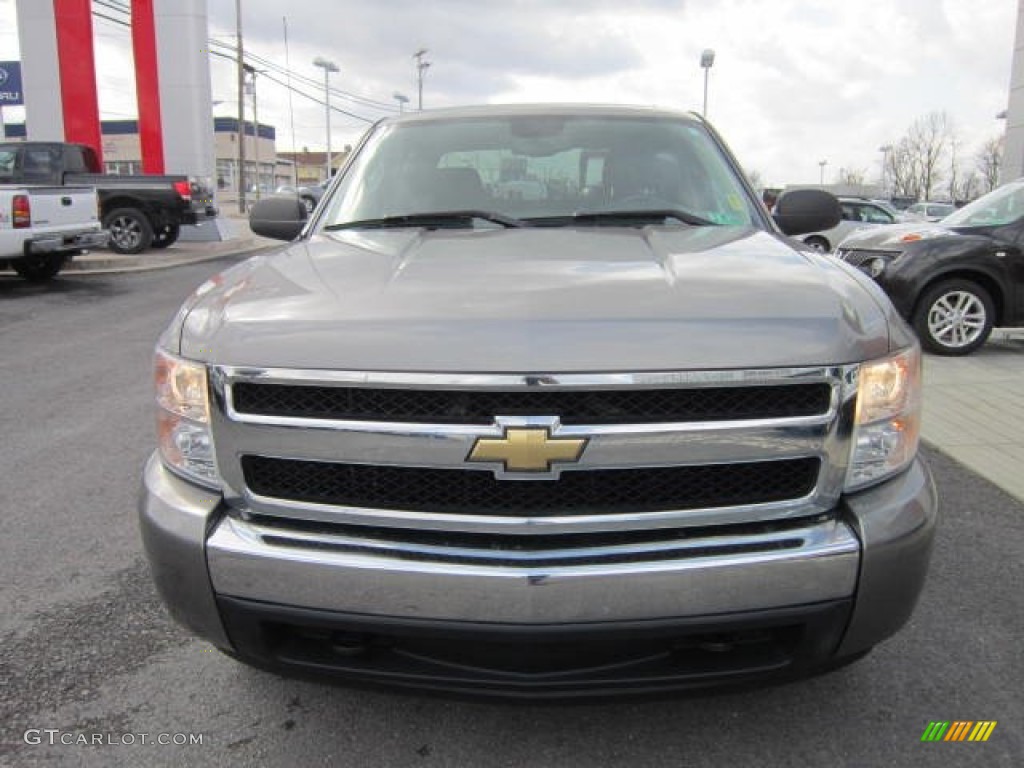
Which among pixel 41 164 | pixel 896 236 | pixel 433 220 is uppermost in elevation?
pixel 41 164

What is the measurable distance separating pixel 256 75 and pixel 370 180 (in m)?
53.5

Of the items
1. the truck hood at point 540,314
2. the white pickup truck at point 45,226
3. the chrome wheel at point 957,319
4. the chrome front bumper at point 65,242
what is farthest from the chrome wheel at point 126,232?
the truck hood at point 540,314

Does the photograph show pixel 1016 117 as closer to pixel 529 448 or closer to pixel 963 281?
pixel 963 281

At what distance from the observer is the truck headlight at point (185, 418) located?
79.7 inches

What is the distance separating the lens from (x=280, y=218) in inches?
147

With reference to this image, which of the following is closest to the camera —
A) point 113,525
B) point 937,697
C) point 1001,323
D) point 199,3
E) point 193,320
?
point 193,320

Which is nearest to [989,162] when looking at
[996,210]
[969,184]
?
[969,184]

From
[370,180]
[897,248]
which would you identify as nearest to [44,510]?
[370,180]

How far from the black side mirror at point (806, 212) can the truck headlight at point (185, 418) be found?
8.59ft

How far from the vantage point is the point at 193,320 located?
6.93 feet

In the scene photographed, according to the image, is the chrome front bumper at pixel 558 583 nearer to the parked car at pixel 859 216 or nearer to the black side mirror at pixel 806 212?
the black side mirror at pixel 806 212

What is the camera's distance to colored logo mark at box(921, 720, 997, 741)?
2344 millimetres

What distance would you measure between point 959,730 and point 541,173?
2.36m

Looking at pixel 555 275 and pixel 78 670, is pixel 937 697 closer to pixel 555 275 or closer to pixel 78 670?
pixel 555 275
